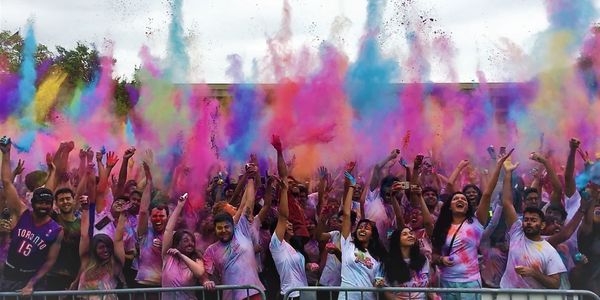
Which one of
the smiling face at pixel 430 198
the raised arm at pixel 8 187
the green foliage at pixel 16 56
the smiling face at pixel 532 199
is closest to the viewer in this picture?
the raised arm at pixel 8 187

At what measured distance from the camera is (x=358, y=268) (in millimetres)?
5832

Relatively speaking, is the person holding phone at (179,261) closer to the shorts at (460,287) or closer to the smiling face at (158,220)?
the smiling face at (158,220)

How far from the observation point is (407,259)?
589 centimetres

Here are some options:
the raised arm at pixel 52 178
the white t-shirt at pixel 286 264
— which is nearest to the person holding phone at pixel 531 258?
the white t-shirt at pixel 286 264

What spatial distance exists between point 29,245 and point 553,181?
4.15 metres

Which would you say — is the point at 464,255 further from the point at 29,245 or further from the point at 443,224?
the point at 29,245

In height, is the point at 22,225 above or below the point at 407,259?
above

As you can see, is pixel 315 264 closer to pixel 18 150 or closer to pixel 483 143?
pixel 483 143

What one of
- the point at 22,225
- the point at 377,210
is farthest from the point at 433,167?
the point at 22,225

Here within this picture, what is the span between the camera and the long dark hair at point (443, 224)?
6.03 metres

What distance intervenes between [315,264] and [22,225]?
2309mm

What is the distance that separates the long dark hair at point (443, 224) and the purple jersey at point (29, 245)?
9.55ft

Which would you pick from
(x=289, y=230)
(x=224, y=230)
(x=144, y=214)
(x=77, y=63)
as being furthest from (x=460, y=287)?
(x=77, y=63)

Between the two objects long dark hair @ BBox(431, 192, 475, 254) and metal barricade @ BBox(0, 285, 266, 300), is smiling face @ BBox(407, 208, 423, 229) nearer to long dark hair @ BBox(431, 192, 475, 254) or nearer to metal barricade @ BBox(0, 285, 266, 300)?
long dark hair @ BBox(431, 192, 475, 254)
